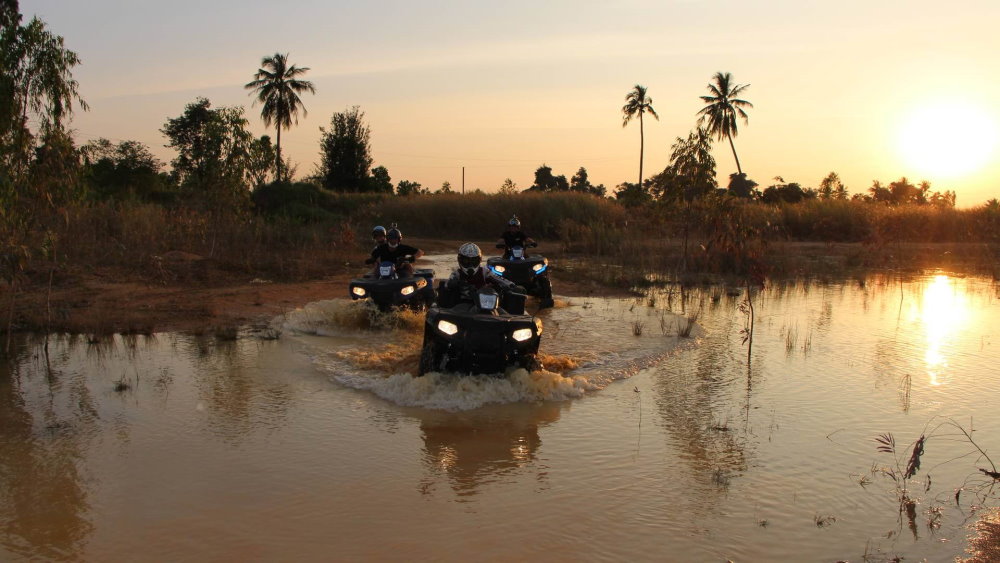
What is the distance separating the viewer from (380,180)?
65.1 metres

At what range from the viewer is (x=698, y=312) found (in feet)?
53.3

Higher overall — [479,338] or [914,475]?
[479,338]

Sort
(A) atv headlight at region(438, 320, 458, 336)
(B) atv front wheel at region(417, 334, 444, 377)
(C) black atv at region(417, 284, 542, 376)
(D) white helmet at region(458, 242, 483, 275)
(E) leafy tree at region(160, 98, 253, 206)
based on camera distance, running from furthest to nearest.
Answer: (E) leafy tree at region(160, 98, 253, 206) < (D) white helmet at region(458, 242, 483, 275) < (B) atv front wheel at region(417, 334, 444, 377) < (A) atv headlight at region(438, 320, 458, 336) < (C) black atv at region(417, 284, 542, 376)

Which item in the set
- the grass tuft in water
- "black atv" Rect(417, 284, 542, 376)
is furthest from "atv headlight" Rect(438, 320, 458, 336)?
the grass tuft in water

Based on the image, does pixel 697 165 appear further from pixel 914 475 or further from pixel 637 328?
pixel 914 475

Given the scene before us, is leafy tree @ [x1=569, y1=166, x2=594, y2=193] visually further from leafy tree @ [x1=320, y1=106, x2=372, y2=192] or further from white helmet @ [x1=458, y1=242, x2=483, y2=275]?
white helmet @ [x1=458, y1=242, x2=483, y2=275]

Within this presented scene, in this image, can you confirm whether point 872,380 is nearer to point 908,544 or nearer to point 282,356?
point 908,544

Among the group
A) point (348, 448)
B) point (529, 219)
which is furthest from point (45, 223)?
point (529, 219)

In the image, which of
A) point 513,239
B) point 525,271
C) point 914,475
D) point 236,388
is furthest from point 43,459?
point 513,239

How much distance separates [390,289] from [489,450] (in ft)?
19.7

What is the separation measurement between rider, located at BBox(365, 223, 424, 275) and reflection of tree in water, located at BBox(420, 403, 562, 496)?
5117mm

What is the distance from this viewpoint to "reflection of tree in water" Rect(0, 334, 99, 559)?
17.0 feet

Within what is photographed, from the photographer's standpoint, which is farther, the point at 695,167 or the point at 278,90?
the point at 278,90

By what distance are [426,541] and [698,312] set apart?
12.0 metres
